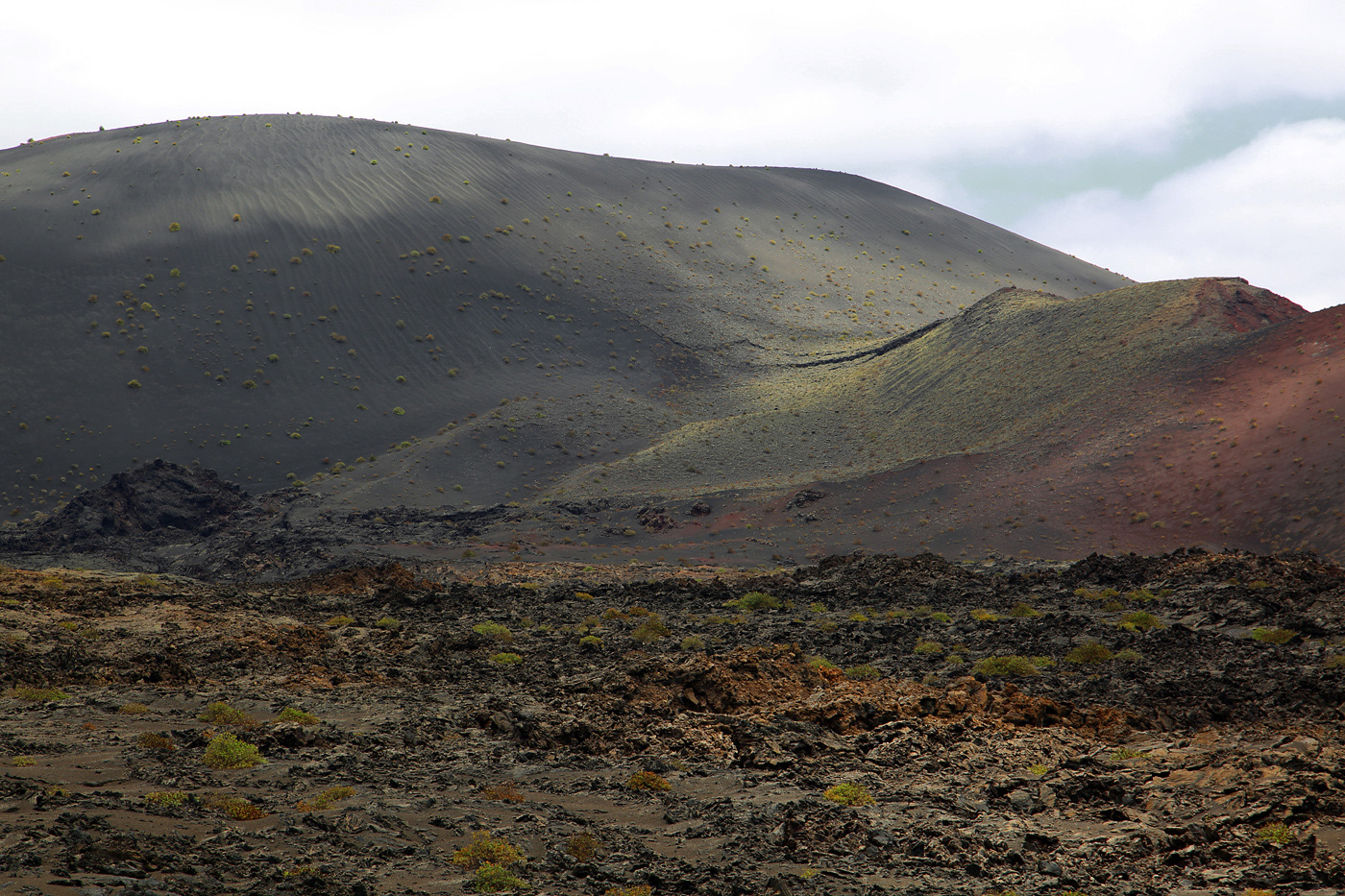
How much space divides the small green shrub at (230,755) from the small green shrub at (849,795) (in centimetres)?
753

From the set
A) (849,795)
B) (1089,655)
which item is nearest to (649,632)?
(1089,655)

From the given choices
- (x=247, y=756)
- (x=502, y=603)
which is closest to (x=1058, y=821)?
(x=247, y=756)

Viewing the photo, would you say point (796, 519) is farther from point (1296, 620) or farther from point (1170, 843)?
point (1170, 843)

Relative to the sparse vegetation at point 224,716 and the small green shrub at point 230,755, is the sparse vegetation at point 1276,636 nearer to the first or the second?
the small green shrub at point 230,755

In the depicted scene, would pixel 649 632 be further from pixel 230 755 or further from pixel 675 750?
pixel 230 755

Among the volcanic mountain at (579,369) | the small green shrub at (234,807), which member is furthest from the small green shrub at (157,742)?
the volcanic mountain at (579,369)

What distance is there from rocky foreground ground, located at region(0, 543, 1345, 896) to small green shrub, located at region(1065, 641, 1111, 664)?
9 centimetres

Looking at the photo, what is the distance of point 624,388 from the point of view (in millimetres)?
73000

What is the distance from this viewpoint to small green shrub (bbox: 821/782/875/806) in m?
11.4

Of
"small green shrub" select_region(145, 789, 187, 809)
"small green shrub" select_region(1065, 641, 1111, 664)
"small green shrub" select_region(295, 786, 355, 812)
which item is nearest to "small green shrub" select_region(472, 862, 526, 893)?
"small green shrub" select_region(295, 786, 355, 812)

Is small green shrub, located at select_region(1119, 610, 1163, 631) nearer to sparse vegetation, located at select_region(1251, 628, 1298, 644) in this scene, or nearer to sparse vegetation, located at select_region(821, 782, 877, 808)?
sparse vegetation, located at select_region(1251, 628, 1298, 644)

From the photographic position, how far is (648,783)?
12117 millimetres

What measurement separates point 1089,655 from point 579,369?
192 ft

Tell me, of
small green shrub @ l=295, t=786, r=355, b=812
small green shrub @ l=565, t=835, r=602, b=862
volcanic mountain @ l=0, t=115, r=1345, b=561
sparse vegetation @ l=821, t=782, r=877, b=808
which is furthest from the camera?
volcanic mountain @ l=0, t=115, r=1345, b=561
